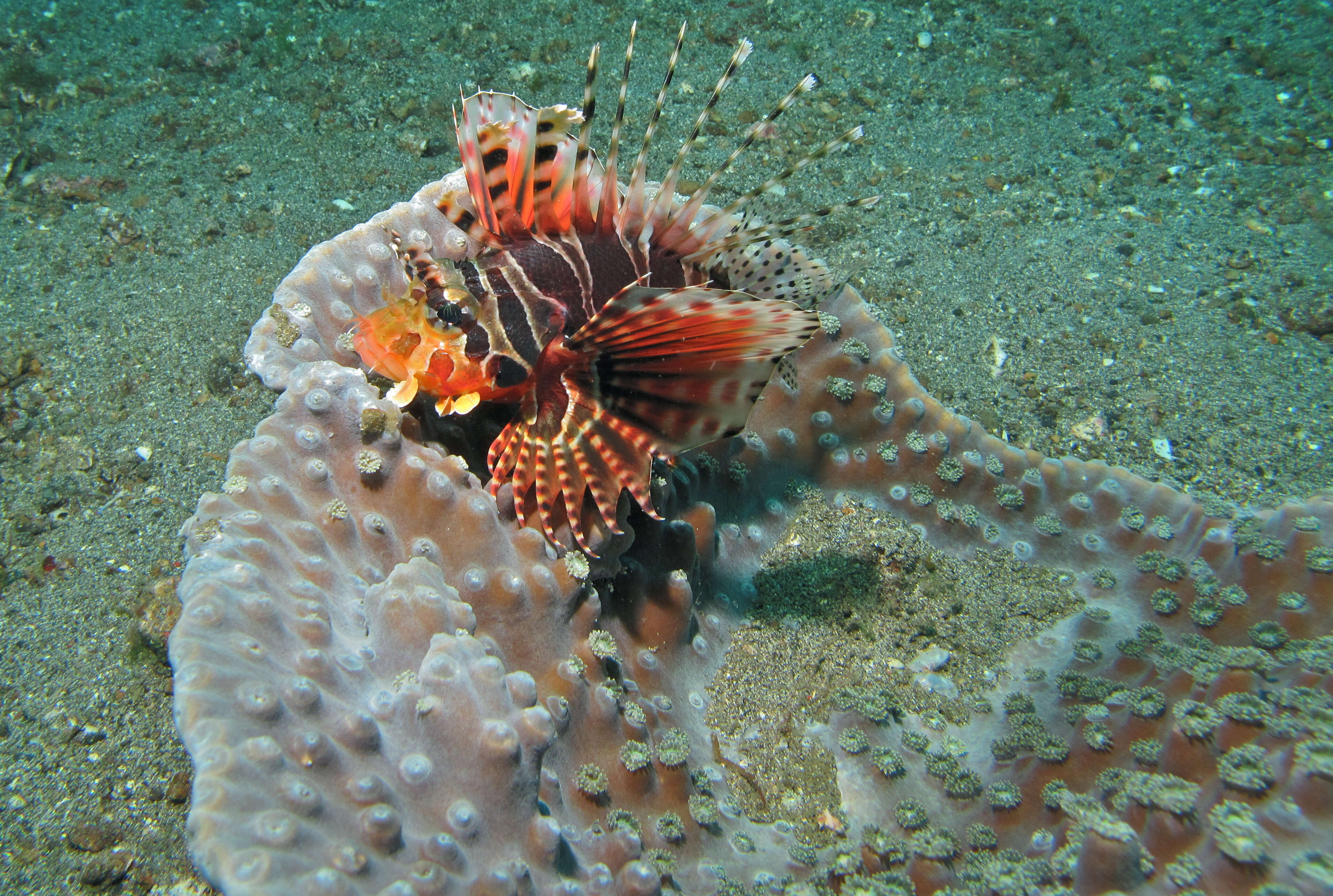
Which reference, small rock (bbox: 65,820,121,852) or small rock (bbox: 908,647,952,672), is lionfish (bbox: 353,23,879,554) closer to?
small rock (bbox: 908,647,952,672)

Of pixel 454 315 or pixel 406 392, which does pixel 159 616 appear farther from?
pixel 454 315

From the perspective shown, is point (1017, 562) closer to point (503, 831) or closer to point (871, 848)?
point (871, 848)

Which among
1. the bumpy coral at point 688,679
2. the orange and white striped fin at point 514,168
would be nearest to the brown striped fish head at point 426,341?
the bumpy coral at point 688,679

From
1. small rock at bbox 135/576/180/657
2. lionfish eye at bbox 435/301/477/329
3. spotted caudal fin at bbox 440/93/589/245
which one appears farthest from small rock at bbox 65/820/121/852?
spotted caudal fin at bbox 440/93/589/245

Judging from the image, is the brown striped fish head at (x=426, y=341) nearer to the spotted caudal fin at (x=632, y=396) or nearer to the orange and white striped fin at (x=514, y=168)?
the spotted caudal fin at (x=632, y=396)

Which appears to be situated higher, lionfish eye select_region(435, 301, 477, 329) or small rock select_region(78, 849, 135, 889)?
lionfish eye select_region(435, 301, 477, 329)

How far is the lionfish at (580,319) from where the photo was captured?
2.47m

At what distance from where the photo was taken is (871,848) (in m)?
2.40

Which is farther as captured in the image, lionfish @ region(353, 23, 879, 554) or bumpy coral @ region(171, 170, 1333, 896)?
lionfish @ region(353, 23, 879, 554)

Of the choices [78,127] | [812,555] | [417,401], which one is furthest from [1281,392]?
[78,127]

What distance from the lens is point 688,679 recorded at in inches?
119

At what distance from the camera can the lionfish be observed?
97.4 inches

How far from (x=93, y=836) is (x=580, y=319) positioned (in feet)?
9.18

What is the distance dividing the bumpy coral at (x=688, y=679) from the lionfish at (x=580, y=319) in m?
0.21
